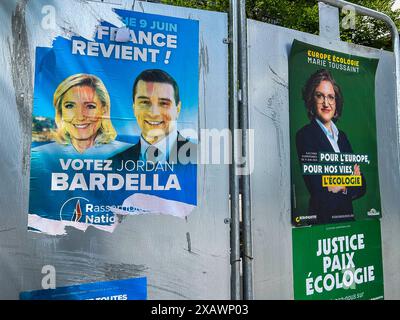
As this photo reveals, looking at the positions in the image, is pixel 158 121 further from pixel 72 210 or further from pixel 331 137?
pixel 331 137

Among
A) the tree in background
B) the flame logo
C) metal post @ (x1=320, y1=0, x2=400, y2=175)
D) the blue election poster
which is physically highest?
the tree in background

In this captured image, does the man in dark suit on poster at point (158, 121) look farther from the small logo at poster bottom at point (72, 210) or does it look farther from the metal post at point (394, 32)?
the metal post at point (394, 32)

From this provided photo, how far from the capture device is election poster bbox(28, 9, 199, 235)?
1.98 m

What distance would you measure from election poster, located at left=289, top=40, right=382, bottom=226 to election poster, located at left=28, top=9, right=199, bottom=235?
2.52 ft

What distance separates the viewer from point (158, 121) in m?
2.20

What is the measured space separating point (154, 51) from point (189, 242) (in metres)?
1.15

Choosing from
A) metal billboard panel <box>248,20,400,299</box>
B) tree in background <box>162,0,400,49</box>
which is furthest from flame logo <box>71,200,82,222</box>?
tree in background <box>162,0,400,49</box>

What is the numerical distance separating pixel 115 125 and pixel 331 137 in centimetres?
155

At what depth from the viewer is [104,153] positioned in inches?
81.7

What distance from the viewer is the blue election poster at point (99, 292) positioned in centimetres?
194

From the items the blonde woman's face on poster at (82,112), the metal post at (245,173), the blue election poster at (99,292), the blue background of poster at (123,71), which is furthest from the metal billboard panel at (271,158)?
the blonde woman's face on poster at (82,112)

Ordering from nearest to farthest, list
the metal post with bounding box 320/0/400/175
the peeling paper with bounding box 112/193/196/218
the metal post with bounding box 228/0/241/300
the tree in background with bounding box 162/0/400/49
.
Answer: the peeling paper with bounding box 112/193/196/218 < the metal post with bounding box 228/0/241/300 < the metal post with bounding box 320/0/400/175 < the tree in background with bounding box 162/0/400/49

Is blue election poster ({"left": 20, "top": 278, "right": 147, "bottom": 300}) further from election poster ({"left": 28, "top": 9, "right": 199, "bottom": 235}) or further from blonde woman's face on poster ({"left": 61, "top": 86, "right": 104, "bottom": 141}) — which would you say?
blonde woman's face on poster ({"left": 61, "top": 86, "right": 104, "bottom": 141})
